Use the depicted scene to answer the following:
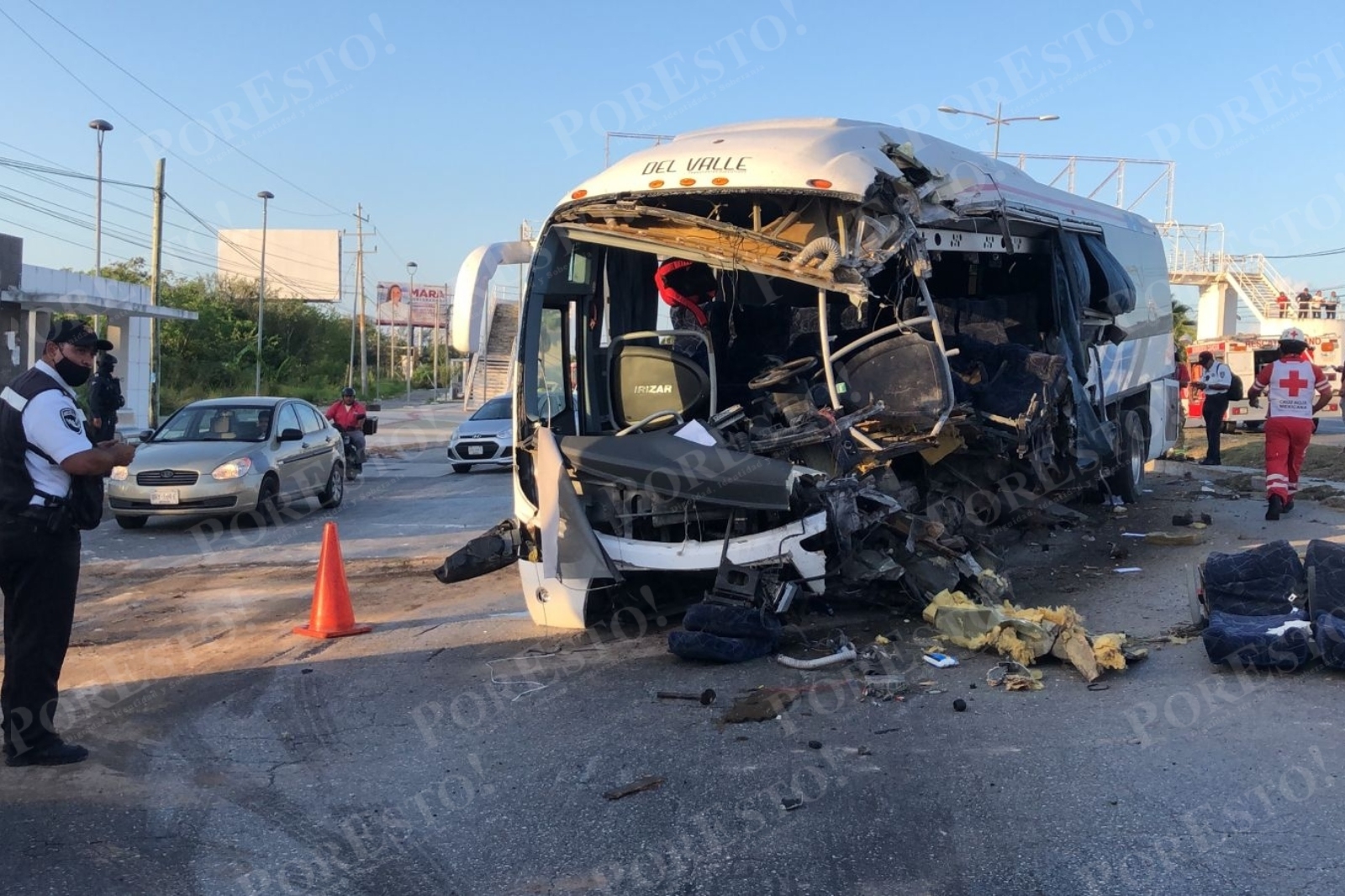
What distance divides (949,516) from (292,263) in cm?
6968

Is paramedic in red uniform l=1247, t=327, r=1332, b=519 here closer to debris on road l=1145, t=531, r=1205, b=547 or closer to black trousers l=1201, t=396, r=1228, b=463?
debris on road l=1145, t=531, r=1205, b=547

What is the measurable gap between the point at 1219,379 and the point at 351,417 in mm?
13479

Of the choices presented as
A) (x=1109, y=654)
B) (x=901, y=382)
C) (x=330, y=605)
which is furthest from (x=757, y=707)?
(x=330, y=605)

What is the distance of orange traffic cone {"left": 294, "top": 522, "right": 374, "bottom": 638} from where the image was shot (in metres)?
7.41

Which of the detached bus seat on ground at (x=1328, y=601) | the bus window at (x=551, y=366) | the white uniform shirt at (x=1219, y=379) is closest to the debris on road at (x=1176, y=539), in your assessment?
the detached bus seat on ground at (x=1328, y=601)

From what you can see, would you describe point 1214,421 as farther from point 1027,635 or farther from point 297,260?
point 297,260

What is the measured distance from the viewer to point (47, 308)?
2433 centimetres

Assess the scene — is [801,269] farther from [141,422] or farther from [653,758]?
[141,422]

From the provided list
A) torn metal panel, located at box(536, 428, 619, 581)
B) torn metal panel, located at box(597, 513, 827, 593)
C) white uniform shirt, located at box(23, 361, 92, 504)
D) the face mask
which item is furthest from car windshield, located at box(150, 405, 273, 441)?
white uniform shirt, located at box(23, 361, 92, 504)

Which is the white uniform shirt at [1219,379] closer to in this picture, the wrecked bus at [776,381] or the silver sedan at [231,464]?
the wrecked bus at [776,381]

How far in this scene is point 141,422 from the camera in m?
33.3

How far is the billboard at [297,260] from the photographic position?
69.9 m

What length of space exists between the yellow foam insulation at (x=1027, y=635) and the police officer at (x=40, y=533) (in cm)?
446

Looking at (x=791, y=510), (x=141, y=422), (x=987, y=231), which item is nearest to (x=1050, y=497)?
(x=987, y=231)
